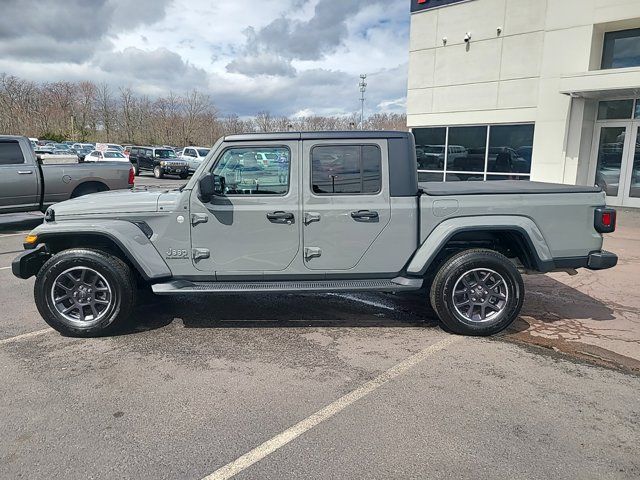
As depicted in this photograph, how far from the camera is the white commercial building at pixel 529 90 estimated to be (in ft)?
41.1

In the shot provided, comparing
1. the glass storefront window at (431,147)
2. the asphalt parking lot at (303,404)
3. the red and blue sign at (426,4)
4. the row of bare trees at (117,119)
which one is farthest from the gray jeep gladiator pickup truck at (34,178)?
the row of bare trees at (117,119)

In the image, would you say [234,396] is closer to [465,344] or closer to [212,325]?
[212,325]

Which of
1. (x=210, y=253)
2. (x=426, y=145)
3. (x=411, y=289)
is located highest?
(x=426, y=145)

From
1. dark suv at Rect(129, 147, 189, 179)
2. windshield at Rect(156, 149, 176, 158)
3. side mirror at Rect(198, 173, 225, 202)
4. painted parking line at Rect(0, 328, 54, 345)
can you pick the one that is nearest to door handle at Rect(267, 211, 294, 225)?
side mirror at Rect(198, 173, 225, 202)

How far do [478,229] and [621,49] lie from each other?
1232 cm

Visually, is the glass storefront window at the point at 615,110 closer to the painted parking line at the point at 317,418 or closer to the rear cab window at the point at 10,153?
the painted parking line at the point at 317,418

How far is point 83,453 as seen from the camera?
2646mm

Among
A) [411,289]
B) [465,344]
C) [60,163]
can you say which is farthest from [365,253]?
[60,163]

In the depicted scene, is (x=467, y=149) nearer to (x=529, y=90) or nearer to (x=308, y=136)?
(x=529, y=90)

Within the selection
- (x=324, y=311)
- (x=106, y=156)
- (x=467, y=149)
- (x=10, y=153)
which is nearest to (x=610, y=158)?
(x=467, y=149)

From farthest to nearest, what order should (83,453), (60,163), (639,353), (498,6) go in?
(498,6) < (60,163) < (639,353) < (83,453)

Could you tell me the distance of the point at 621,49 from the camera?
12719mm

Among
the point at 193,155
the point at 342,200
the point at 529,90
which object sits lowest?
the point at 342,200

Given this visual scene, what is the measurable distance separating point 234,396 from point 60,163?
9243 millimetres
